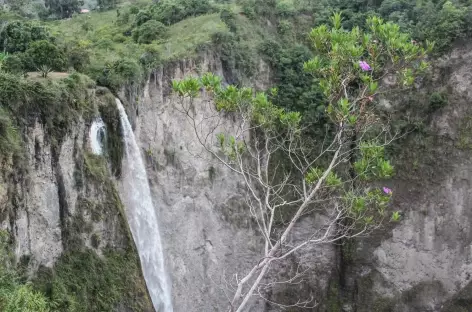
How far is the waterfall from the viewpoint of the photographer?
13.2 m

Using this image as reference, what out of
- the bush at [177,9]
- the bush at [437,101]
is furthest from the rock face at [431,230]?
the bush at [177,9]

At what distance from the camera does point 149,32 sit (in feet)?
58.5

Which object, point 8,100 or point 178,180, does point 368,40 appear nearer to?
point 8,100

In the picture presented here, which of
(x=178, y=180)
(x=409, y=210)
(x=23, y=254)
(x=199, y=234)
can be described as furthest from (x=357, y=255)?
(x=23, y=254)

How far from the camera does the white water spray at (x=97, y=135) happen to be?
12211mm

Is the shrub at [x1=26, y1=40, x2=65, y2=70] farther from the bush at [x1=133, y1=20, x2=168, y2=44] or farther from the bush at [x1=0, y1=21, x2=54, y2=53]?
the bush at [x1=133, y1=20, x2=168, y2=44]

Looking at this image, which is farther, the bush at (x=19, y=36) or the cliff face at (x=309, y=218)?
the cliff face at (x=309, y=218)

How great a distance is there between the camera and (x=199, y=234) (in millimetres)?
16672

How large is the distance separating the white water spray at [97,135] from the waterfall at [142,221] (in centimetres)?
66

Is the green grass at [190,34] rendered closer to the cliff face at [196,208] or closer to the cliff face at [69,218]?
the cliff face at [196,208]

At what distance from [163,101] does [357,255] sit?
8.65 metres

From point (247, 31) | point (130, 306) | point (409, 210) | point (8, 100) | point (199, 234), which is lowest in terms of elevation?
point (409, 210)

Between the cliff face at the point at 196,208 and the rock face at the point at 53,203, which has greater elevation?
the rock face at the point at 53,203

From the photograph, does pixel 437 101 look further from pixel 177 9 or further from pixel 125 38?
pixel 125 38
